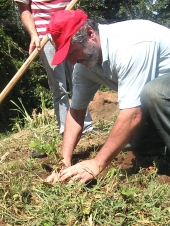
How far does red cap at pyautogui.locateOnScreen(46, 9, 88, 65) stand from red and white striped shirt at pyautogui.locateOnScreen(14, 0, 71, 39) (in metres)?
1.21

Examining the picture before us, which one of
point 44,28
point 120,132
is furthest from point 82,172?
point 44,28

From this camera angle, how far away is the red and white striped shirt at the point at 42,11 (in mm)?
3846

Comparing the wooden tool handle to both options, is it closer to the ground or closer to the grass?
the ground

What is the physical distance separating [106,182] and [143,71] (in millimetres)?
769

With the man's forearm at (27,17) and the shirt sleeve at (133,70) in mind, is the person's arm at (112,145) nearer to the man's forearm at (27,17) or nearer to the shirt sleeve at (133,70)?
the shirt sleeve at (133,70)

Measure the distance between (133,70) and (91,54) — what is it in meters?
0.30

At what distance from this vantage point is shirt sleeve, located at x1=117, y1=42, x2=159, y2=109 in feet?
A: 8.38

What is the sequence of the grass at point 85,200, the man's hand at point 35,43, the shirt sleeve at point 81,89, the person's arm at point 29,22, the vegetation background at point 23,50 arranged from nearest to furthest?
the grass at point 85,200
the shirt sleeve at point 81,89
the man's hand at point 35,43
the person's arm at point 29,22
the vegetation background at point 23,50

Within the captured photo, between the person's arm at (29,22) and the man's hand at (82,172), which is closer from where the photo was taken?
the man's hand at (82,172)

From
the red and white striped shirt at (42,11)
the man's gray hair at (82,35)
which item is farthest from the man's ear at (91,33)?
the red and white striped shirt at (42,11)

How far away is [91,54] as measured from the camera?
266 cm

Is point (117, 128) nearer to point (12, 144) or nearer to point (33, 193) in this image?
point (33, 193)

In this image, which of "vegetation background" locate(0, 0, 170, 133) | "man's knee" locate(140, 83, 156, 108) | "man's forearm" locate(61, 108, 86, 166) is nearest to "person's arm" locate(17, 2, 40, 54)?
"man's forearm" locate(61, 108, 86, 166)

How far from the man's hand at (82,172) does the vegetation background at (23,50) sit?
12.9 ft
